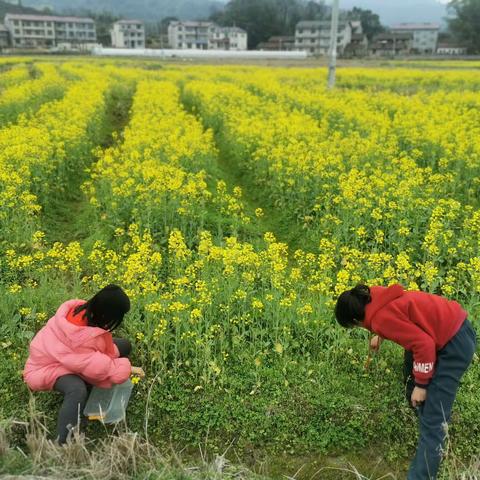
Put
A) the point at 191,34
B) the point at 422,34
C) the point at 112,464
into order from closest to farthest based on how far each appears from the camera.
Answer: the point at 112,464 → the point at 422,34 → the point at 191,34

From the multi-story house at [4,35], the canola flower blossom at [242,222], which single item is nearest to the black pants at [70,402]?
the canola flower blossom at [242,222]

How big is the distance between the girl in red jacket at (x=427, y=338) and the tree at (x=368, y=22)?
109 meters

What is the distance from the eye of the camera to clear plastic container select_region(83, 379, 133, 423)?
4027mm

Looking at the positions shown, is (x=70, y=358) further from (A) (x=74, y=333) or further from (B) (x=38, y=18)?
(B) (x=38, y=18)

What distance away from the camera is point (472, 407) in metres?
4.29

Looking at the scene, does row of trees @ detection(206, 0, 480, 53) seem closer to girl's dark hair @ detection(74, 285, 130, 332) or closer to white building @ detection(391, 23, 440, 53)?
white building @ detection(391, 23, 440, 53)

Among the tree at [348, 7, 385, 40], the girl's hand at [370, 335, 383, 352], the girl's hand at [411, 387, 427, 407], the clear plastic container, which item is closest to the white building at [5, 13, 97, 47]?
the tree at [348, 7, 385, 40]

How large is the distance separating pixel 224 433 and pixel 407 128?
937 centimetres

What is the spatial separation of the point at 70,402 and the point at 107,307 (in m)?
0.80

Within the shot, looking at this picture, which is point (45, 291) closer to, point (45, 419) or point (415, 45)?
point (45, 419)

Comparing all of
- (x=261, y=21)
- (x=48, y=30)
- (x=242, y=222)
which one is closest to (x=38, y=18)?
(x=48, y=30)

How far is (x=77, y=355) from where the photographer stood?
13.3 feet

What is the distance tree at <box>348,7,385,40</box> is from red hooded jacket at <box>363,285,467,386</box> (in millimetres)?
109242

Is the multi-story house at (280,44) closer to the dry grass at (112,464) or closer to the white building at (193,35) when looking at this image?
the white building at (193,35)
